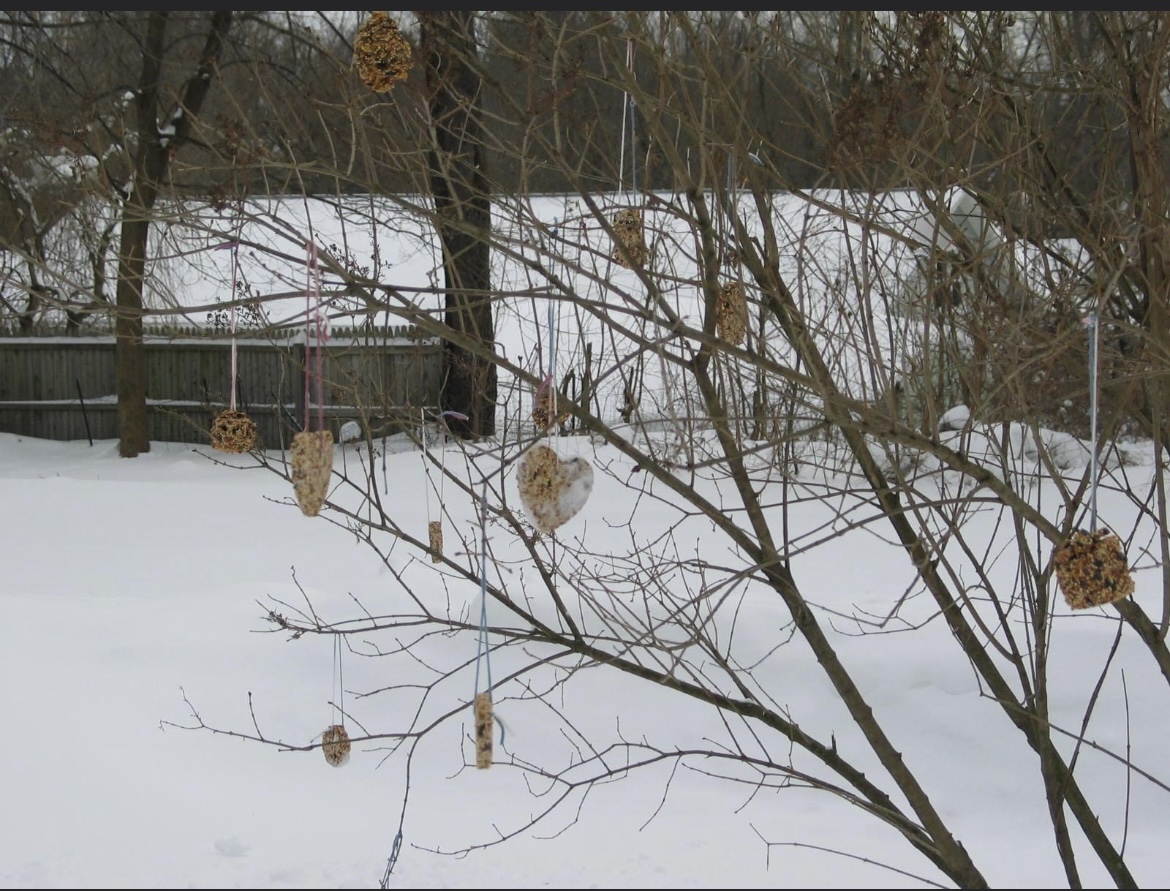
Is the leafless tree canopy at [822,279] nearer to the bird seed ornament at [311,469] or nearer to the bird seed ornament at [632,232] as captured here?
the bird seed ornament at [632,232]

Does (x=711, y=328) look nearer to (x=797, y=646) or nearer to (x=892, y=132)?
(x=892, y=132)

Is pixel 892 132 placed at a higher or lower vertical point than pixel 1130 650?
higher

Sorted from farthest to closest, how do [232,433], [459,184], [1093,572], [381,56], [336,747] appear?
[459,184], [336,747], [232,433], [381,56], [1093,572]

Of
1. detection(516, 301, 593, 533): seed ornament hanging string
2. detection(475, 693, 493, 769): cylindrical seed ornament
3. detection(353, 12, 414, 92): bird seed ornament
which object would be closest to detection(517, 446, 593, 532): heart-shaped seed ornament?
detection(516, 301, 593, 533): seed ornament hanging string

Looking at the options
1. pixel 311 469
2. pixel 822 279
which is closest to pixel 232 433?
pixel 311 469

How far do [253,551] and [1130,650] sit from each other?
487 cm

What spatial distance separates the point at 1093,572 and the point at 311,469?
127cm

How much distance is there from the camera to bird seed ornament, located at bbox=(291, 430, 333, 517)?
2.15 metres

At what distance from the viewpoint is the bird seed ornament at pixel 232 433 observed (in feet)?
8.84

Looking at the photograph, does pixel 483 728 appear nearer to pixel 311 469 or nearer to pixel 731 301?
pixel 311 469

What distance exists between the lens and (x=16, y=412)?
13820 millimetres

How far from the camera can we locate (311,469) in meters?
2.16

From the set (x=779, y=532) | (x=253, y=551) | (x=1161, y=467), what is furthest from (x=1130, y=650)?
(x=253, y=551)

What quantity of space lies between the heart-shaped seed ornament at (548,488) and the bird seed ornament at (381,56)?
0.74 meters
